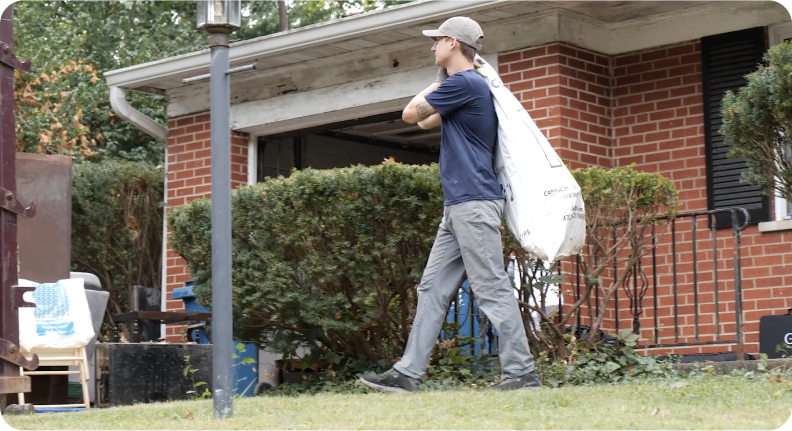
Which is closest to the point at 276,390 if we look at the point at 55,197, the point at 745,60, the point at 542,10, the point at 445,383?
the point at 445,383

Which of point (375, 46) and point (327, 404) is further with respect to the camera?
point (375, 46)

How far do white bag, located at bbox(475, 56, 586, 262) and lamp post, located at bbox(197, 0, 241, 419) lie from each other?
1.75 metres

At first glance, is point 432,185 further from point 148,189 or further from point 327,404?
point 148,189

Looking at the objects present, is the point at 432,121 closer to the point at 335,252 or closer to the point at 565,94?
the point at 335,252

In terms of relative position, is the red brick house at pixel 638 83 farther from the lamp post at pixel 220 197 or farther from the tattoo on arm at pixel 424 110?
the lamp post at pixel 220 197

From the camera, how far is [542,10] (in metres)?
8.43

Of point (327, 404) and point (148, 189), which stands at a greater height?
point (148, 189)

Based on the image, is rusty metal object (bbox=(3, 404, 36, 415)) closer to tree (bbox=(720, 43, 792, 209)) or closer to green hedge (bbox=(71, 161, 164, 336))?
tree (bbox=(720, 43, 792, 209))

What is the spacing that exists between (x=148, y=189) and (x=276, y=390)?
17.2 feet

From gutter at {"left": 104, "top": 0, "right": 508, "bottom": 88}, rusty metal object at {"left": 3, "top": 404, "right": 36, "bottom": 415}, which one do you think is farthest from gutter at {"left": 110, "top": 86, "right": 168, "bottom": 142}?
rusty metal object at {"left": 3, "top": 404, "right": 36, "bottom": 415}

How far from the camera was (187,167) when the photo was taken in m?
10.8

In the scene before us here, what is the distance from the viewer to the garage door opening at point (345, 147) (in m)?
11.2

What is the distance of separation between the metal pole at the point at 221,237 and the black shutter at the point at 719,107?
498cm

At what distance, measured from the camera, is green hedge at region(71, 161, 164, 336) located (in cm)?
1180
